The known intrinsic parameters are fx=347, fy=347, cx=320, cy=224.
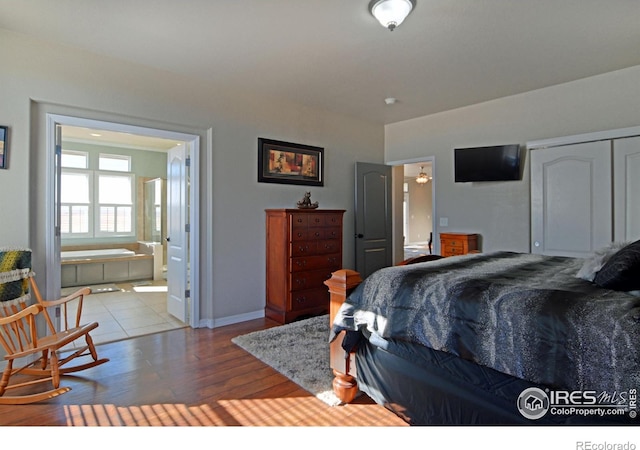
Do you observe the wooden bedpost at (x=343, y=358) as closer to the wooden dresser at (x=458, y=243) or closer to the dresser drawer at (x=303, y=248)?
the dresser drawer at (x=303, y=248)

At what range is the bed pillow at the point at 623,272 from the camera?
1.48m

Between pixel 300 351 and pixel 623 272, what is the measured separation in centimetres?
229

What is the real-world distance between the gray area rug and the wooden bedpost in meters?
0.09

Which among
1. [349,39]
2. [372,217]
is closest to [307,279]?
[372,217]

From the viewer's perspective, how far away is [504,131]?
168 inches

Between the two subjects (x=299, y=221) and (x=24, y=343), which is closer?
(x=24, y=343)

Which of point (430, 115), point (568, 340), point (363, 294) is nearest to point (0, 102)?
point (363, 294)

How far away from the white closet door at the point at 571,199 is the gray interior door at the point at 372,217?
2.00 metres

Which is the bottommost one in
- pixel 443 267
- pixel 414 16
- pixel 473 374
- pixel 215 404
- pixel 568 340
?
pixel 215 404

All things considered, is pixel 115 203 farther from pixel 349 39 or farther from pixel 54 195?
pixel 349 39

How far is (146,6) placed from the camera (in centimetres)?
237

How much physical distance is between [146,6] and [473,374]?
2.97 meters

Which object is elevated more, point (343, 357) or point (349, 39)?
point (349, 39)

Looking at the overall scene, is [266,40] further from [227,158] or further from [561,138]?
[561,138]
